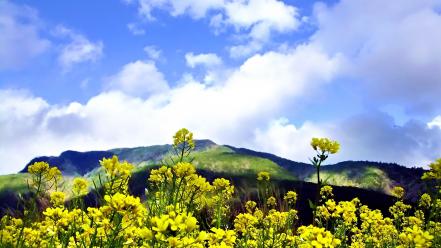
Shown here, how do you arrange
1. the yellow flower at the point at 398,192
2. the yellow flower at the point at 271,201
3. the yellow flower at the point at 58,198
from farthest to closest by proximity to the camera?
the yellow flower at the point at 398,192, the yellow flower at the point at 271,201, the yellow flower at the point at 58,198

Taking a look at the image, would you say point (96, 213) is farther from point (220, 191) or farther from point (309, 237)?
point (220, 191)

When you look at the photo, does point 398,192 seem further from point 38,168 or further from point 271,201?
point 38,168

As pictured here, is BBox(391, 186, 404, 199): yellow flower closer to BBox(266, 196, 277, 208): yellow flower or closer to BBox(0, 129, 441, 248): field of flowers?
BBox(0, 129, 441, 248): field of flowers

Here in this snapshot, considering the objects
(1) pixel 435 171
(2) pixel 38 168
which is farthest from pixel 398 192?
(2) pixel 38 168

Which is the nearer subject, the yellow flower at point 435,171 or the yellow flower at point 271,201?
the yellow flower at point 435,171

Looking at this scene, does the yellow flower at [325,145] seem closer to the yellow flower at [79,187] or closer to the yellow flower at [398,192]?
the yellow flower at [79,187]

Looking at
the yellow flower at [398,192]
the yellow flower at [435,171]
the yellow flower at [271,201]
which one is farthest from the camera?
the yellow flower at [398,192]

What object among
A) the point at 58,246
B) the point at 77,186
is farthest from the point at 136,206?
the point at 77,186

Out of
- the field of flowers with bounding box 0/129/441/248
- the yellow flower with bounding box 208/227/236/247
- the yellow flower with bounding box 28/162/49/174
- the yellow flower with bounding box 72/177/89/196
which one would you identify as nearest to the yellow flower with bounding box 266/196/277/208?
the field of flowers with bounding box 0/129/441/248

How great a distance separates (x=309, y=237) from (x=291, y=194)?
7.39 metres

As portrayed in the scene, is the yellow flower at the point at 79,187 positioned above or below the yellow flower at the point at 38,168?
below

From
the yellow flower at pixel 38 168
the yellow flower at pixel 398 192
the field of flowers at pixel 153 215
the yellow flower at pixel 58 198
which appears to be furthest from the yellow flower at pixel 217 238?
the yellow flower at pixel 398 192

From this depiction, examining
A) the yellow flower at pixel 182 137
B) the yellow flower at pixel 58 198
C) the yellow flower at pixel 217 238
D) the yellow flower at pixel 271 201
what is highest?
the yellow flower at pixel 182 137

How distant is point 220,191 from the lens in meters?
10.4
